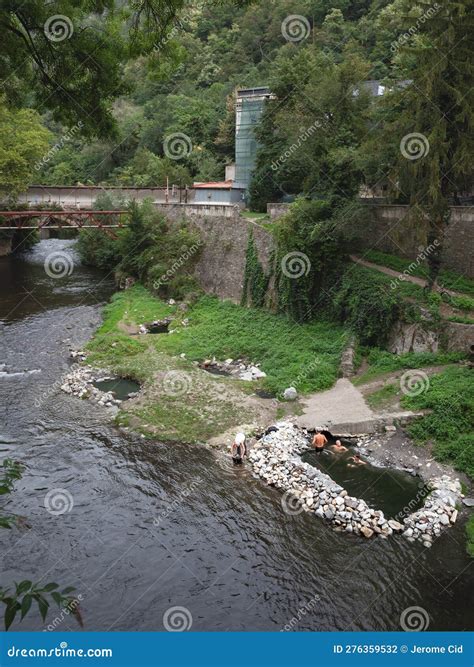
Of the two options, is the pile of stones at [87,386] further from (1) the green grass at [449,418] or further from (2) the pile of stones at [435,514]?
(2) the pile of stones at [435,514]

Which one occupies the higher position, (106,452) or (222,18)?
(222,18)

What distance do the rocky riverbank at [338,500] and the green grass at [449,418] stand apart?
Answer: 91 cm

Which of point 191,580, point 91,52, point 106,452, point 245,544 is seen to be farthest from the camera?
point 106,452

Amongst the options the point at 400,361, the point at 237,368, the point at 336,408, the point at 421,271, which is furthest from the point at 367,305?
the point at 237,368

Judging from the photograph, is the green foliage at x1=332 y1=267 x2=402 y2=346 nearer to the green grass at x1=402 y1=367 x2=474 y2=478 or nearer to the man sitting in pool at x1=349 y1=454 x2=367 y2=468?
the green grass at x1=402 y1=367 x2=474 y2=478

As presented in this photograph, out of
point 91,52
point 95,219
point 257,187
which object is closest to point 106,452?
point 91,52

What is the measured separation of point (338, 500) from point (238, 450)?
3125 mm

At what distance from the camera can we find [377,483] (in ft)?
42.7

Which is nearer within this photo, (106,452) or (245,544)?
(245,544)

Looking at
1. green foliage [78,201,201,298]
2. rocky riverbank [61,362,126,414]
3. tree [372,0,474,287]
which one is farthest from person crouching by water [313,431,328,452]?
green foliage [78,201,201,298]

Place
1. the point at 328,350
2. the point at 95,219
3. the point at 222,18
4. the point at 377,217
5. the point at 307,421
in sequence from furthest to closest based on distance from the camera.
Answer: the point at 222,18 → the point at 95,219 → the point at 377,217 → the point at 328,350 → the point at 307,421

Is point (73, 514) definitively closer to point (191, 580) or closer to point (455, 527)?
point (191, 580)

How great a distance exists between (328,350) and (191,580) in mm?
11062

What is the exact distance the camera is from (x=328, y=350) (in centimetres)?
1922
